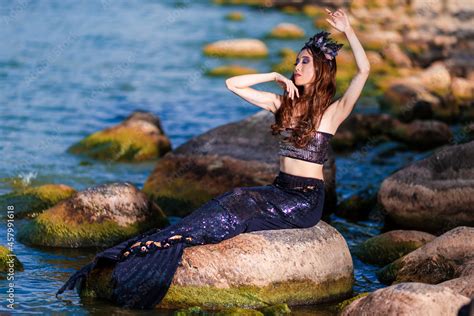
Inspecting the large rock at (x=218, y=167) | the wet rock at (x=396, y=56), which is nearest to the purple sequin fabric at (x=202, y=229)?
the large rock at (x=218, y=167)

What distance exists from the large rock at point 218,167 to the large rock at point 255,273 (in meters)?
4.42

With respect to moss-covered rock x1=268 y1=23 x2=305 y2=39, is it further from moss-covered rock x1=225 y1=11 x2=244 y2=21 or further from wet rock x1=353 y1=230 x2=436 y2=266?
wet rock x1=353 y1=230 x2=436 y2=266

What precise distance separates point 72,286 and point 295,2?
143 feet

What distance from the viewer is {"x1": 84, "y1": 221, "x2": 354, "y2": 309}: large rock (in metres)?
10.3

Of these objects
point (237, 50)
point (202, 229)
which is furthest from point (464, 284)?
point (237, 50)

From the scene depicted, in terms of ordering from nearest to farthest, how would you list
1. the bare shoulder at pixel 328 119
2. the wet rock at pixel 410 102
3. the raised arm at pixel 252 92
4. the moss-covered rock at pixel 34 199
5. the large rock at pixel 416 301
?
the large rock at pixel 416 301, the bare shoulder at pixel 328 119, the raised arm at pixel 252 92, the moss-covered rock at pixel 34 199, the wet rock at pixel 410 102

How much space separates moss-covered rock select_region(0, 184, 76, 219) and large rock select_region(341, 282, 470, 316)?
6.77 m

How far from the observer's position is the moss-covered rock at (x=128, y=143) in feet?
63.7

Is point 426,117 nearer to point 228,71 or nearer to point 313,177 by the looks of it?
point 228,71

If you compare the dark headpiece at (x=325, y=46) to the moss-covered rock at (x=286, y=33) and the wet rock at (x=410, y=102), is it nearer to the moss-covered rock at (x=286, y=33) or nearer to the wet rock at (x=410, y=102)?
the wet rock at (x=410, y=102)

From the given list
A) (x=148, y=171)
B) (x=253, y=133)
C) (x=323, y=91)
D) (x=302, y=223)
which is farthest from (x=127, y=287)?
(x=148, y=171)

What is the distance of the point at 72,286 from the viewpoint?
417 inches

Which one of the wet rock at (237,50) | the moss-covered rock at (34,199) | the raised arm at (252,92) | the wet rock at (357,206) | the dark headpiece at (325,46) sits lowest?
the wet rock at (237,50)

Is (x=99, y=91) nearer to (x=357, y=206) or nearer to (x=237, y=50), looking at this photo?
(x=237, y=50)
